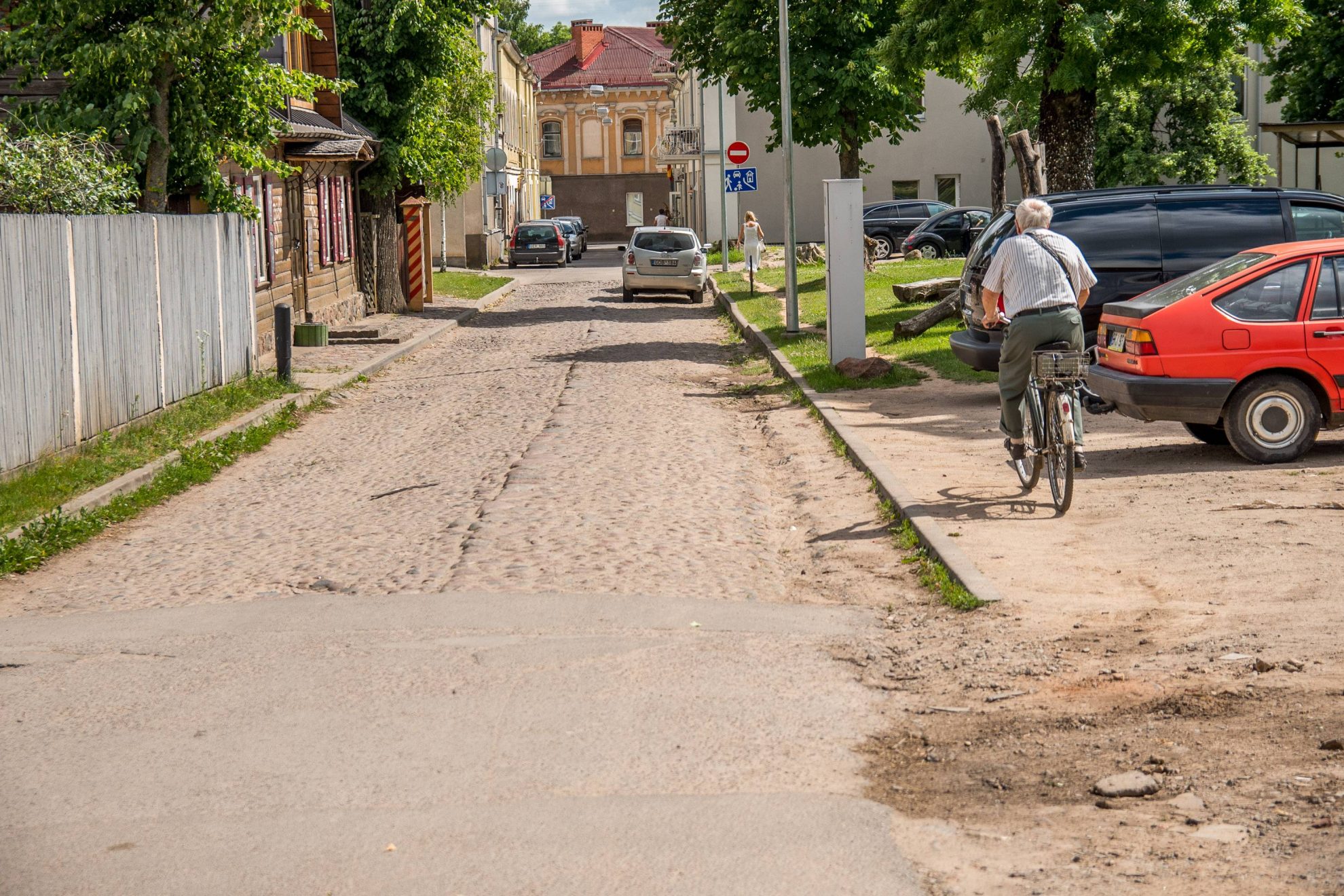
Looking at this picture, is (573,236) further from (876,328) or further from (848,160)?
(876,328)

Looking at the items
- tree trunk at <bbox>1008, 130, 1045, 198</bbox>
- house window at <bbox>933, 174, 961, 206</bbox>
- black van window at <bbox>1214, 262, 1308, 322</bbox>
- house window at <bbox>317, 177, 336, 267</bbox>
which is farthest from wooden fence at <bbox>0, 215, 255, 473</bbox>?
house window at <bbox>933, 174, 961, 206</bbox>

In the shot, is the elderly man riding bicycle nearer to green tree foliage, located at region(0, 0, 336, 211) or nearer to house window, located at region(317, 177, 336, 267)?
green tree foliage, located at region(0, 0, 336, 211)

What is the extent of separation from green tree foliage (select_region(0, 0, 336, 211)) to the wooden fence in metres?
0.75

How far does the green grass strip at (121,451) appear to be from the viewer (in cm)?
987

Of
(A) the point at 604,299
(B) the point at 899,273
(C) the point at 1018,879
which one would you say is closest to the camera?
(C) the point at 1018,879

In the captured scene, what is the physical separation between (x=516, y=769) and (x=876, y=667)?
1.85m

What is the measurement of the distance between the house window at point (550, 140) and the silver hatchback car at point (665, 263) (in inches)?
2365

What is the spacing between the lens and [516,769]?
495 centimetres

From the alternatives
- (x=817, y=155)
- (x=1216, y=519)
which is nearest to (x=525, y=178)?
(x=817, y=155)

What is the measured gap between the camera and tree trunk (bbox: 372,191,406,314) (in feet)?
97.9

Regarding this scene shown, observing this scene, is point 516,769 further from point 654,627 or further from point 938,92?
point 938,92

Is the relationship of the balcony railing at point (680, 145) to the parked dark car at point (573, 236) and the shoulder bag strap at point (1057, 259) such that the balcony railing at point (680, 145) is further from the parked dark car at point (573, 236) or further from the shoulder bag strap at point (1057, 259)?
the shoulder bag strap at point (1057, 259)

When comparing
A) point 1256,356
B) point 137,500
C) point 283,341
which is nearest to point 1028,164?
point 283,341

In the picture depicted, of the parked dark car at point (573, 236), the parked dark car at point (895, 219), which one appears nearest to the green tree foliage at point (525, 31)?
the parked dark car at point (573, 236)
